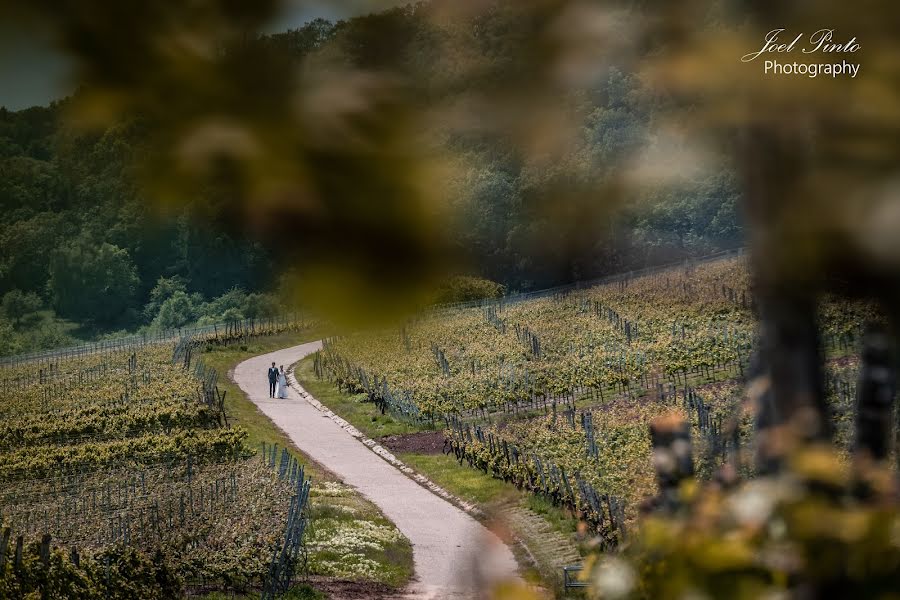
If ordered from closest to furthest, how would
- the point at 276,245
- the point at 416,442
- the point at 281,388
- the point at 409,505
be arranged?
the point at 276,245
the point at 409,505
the point at 416,442
the point at 281,388

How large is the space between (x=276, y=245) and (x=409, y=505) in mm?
15226

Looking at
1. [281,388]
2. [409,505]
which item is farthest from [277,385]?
[409,505]

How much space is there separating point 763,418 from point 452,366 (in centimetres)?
2670

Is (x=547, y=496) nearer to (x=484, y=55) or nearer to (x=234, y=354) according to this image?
(x=484, y=55)

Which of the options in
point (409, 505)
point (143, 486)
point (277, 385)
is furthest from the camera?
point (277, 385)

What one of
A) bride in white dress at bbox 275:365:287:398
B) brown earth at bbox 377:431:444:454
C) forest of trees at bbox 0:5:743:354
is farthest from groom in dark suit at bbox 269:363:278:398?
forest of trees at bbox 0:5:743:354

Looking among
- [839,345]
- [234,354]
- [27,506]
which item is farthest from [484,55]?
[234,354]

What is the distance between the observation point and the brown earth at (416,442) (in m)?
20.4

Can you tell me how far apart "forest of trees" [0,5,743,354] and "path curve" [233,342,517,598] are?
568 mm

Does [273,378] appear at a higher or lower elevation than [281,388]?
higher

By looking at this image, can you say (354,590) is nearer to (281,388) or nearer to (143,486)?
(143,486)

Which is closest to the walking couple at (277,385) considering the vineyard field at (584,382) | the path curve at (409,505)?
the path curve at (409,505)

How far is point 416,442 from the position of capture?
21.2 metres

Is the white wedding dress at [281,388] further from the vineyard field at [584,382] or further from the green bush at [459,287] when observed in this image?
the green bush at [459,287]
